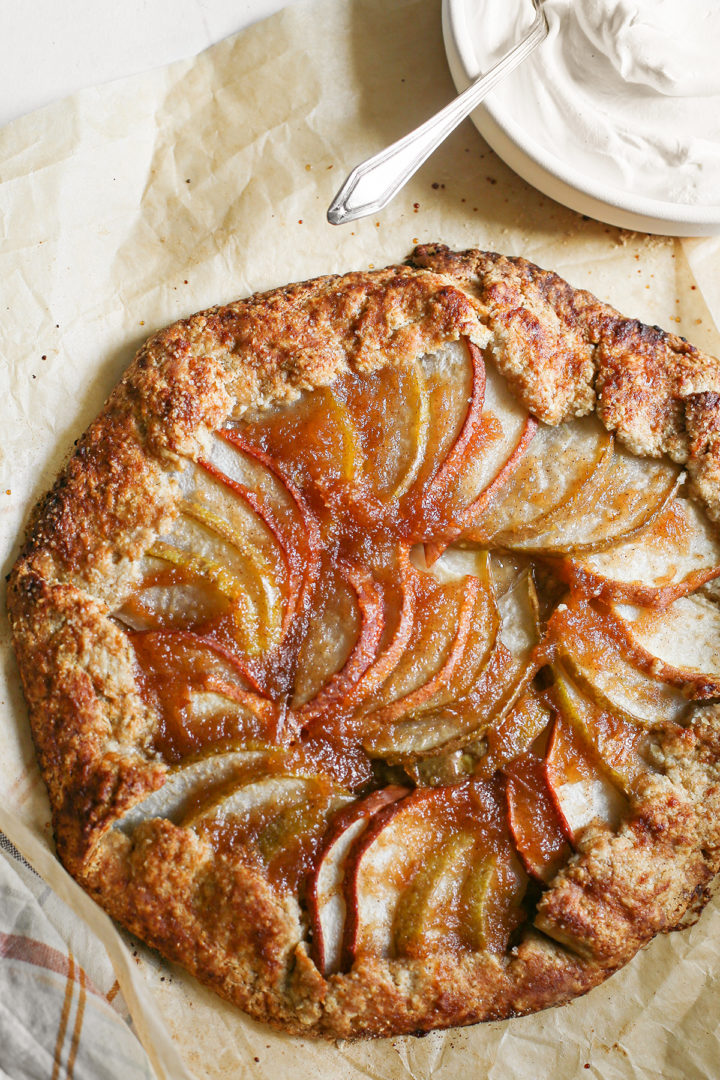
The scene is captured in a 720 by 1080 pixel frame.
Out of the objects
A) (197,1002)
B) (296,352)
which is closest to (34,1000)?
(197,1002)

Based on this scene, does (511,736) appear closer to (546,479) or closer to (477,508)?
(477,508)

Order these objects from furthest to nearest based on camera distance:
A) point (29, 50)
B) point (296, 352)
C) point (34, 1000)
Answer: point (29, 50)
point (296, 352)
point (34, 1000)

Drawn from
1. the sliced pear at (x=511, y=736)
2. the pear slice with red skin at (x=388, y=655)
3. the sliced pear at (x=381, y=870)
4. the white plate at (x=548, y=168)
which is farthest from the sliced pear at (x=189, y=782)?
the white plate at (x=548, y=168)

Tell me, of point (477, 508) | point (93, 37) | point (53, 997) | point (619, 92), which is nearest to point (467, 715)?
point (477, 508)

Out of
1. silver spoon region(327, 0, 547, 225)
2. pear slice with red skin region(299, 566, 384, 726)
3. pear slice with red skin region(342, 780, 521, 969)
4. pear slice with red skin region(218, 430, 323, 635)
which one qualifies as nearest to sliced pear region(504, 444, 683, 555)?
pear slice with red skin region(299, 566, 384, 726)

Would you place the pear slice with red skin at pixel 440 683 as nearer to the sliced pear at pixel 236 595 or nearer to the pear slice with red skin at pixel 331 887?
the pear slice with red skin at pixel 331 887

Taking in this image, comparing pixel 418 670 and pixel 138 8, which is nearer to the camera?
pixel 418 670

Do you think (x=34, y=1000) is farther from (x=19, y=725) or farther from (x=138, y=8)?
(x=138, y=8)
